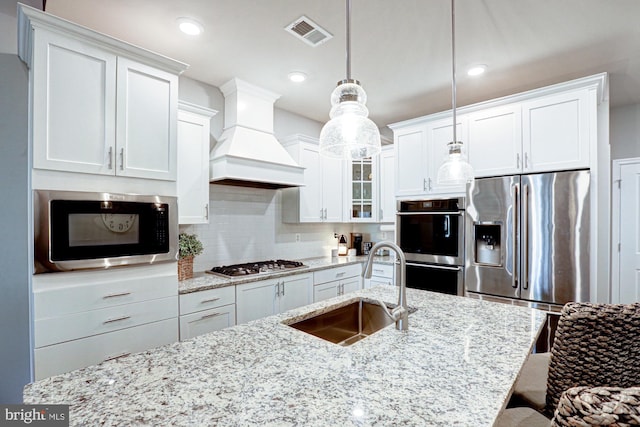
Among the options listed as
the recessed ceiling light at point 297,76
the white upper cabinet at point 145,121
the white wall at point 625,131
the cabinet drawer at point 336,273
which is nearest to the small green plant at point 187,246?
the white upper cabinet at point 145,121

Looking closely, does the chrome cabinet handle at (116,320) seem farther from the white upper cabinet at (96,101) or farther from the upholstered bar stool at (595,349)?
the upholstered bar stool at (595,349)

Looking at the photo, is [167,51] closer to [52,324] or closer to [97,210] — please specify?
[97,210]

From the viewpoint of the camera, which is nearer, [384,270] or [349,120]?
[349,120]

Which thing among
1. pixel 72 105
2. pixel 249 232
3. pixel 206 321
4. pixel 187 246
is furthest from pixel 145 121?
pixel 249 232

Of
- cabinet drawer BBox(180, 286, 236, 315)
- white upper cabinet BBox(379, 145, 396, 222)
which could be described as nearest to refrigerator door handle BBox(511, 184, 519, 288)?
white upper cabinet BBox(379, 145, 396, 222)

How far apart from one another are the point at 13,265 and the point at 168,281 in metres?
0.94

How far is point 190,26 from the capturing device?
2182 millimetres

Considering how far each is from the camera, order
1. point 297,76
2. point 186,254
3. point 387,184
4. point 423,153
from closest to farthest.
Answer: point 186,254 → point 297,76 → point 423,153 → point 387,184

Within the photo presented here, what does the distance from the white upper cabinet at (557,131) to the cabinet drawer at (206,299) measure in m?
2.79

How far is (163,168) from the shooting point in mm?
2188

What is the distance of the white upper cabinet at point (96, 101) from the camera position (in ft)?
5.66

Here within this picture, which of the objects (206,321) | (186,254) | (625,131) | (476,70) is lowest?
(206,321)

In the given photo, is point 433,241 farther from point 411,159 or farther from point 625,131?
point 625,131

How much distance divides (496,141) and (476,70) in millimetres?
673
